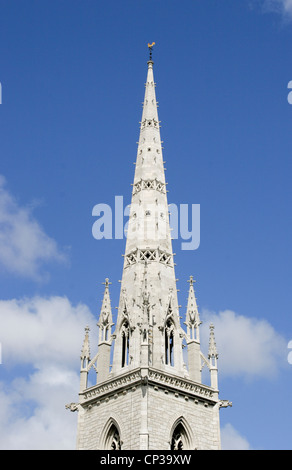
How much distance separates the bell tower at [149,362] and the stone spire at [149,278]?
0.20 feet

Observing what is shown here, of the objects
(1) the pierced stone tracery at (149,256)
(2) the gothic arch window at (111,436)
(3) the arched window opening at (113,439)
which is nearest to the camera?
(3) the arched window opening at (113,439)

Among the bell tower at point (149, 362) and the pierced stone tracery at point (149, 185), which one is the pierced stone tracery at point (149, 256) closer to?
the bell tower at point (149, 362)

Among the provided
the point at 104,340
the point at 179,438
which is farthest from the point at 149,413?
the point at 104,340

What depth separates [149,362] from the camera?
41812 millimetres

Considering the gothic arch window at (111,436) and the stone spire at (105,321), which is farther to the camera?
the stone spire at (105,321)

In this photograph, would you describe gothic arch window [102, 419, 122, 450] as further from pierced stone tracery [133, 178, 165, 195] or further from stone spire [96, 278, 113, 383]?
pierced stone tracery [133, 178, 165, 195]

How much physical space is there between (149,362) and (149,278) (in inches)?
246

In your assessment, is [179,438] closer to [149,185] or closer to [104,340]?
[104,340]

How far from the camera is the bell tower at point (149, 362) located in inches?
1578

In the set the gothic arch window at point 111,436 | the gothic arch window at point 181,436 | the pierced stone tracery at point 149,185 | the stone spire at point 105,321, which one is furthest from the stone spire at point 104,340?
the pierced stone tracery at point 149,185

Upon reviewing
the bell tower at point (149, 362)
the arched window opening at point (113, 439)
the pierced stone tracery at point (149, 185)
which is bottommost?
the arched window opening at point (113, 439)
